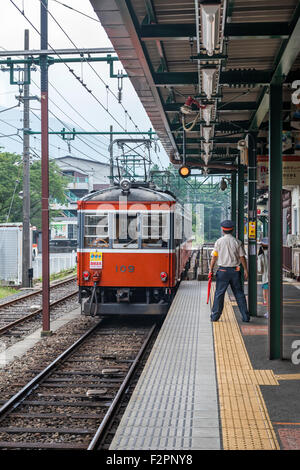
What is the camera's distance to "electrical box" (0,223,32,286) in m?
21.1

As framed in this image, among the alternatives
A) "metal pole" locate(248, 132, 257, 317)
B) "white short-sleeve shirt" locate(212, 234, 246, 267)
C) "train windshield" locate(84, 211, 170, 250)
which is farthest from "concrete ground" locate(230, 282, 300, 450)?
"train windshield" locate(84, 211, 170, 250)

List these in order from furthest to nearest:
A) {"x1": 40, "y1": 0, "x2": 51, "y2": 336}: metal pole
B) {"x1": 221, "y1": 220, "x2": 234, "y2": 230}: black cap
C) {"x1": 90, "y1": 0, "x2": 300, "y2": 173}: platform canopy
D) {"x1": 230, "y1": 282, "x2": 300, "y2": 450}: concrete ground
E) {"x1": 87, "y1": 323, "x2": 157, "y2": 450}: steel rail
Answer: {"x1": 40, "y1": 0, "x2": 51, "y2": 336}: metal pole, {"x1": 221, "y1": 220, "x2": 234, "y2": 230}: black cap, {"x1": 90, "y1": 0, "x2": 300, "y2": 173}: platform canopy, {"x1": 87, "y1": 323, "x2": 157, "y2": 450}: steel rail, {"x1": 230, "y1": 282, "x2": 300, "y2": 450}: concrete ground

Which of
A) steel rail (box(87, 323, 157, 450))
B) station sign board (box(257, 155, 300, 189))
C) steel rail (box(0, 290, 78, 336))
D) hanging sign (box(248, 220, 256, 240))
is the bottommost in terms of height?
steel rail (box(87, 323, 157, 450))

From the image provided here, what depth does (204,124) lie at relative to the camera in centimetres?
960

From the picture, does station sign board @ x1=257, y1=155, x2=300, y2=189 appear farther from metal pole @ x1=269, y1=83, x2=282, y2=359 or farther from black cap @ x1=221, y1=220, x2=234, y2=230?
metal pole @ x1=269, y1=83, x2=282, y2=359

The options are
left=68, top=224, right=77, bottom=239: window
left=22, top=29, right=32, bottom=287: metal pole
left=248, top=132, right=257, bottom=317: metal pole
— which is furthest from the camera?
left=68, top=224, right=77, bottom=239: window

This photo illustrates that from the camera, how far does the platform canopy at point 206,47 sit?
544cm

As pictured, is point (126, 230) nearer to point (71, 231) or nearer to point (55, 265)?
point (55, 265)

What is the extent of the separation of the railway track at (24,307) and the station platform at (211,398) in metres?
4.78

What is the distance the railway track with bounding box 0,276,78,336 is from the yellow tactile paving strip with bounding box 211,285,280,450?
214 inches

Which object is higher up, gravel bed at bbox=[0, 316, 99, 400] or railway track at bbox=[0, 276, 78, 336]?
railway track at bbox=[0, 276, 78, 336]

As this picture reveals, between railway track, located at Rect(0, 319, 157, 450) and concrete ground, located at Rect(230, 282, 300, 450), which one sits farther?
railway track, located at Rect(0, 319, 157, 450)

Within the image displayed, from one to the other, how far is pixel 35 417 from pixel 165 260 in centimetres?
545
